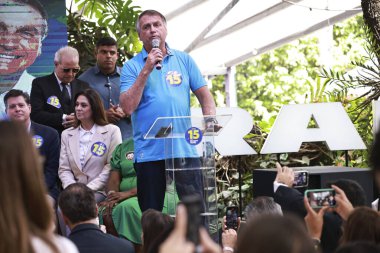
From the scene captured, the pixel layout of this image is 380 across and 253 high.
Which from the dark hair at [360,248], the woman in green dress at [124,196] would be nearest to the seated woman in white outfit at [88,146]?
the woman in green dress at [124,196]

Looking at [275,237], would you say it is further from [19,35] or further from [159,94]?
[19,35]

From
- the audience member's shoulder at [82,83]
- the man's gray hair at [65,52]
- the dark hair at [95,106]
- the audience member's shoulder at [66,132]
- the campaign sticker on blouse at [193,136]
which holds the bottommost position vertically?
the campaign sticker on blouse at [193,136]

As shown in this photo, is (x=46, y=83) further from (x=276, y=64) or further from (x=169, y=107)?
(x=276, y=64)

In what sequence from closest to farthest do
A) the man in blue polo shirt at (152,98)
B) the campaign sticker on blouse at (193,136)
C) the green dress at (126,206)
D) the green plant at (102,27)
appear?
the campaign sticker on blouse at (193,136) < the man in blue polo shirt at (152,98) < the green dress at (126,206) < the green plant at (102,27)

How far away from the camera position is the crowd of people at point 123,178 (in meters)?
3.06

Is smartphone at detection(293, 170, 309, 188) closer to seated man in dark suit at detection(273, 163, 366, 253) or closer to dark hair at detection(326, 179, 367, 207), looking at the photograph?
seated man in dark suit at detection(273, 163, 366, 253)

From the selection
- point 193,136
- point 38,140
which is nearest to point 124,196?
point 38,140

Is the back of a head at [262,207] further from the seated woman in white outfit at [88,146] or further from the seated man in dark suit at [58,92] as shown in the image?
the seated man in dark suit at [58,92]

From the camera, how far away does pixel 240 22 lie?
16.8m

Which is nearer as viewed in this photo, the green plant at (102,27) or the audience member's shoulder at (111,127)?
the audience member's shoulder at (111,127)

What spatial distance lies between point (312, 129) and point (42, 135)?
9.48ft

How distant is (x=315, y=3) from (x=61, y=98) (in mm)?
7508

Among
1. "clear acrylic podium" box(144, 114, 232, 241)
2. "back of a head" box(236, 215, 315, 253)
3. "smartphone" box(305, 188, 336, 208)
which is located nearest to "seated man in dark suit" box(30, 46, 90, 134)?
"clear acrylic podium" box(144, 114, 232, 241)

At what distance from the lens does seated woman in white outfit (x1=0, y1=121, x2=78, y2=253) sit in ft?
10.0
